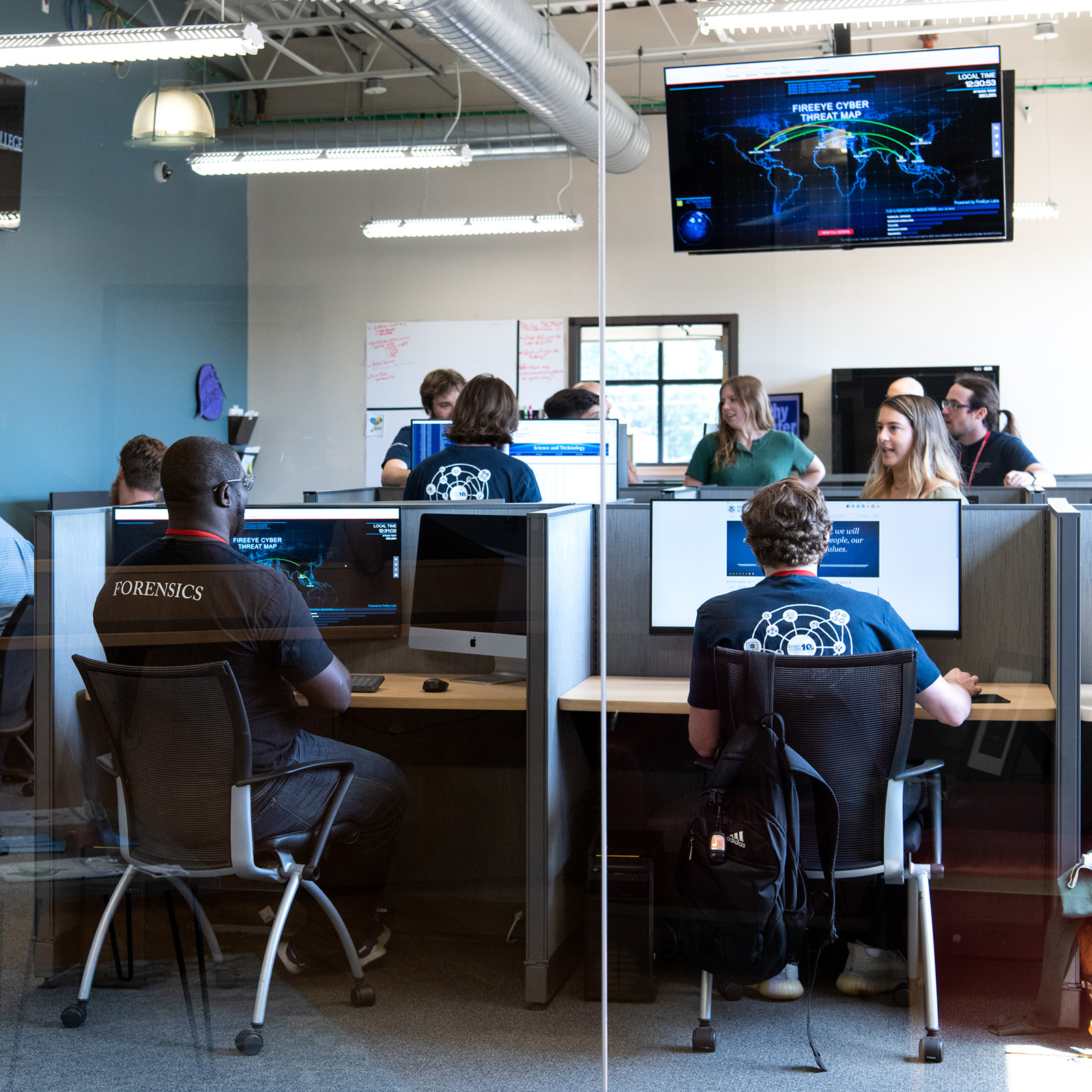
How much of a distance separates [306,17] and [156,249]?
0.48m

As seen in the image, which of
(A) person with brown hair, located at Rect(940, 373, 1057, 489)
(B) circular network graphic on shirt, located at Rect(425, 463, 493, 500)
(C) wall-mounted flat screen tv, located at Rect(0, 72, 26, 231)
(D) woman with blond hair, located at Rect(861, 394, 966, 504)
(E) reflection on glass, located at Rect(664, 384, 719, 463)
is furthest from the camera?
(A) person with brown hair, located at Rect(940, 373, 1057, 489)

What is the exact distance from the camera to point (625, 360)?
1.95 meters

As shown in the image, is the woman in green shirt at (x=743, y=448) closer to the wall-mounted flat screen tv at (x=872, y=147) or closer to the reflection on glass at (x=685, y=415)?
the reflection on glass at (x=685, y=415)

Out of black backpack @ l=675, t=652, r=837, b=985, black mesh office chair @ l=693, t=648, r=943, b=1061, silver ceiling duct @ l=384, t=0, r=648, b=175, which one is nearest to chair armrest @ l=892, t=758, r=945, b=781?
black mesh office chair @ l=693, t=648, r=943, b=1061

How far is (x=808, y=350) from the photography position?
10.2 ft

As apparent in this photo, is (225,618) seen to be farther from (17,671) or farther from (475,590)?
(475,590)

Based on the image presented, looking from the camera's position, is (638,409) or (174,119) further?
(638,409)

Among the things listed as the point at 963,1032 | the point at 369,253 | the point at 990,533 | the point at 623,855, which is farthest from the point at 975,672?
the point at 369,253

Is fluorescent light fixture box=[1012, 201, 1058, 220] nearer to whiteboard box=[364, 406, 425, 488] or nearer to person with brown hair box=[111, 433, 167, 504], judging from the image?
whiteboard box=[364, 406, 425, 488]

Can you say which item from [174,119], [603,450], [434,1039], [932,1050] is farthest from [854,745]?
[174,119]

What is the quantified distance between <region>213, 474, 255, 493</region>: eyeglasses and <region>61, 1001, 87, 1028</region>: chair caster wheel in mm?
969

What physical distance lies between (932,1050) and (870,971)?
16cm

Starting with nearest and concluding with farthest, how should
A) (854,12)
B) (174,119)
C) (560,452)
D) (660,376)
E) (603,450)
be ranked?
(174,119) < (603,450) < (660,376) < (560,452) < (854,12)

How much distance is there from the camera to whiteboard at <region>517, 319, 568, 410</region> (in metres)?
1.97
